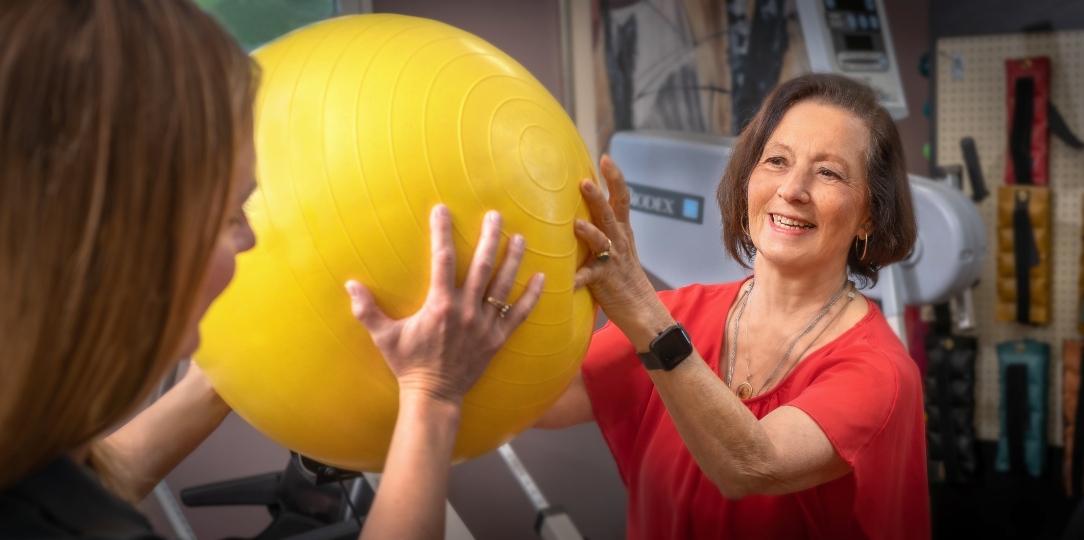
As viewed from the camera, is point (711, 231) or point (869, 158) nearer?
point (869, 158)

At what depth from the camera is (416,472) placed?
100 cm

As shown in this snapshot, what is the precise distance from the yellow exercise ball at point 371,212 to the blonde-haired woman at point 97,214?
6.8 inches

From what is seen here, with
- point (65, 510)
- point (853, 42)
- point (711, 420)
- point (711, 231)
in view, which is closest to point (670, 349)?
point (711, 420)

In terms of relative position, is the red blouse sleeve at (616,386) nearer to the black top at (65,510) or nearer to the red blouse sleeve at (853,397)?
the red blouse sleeve at (853,397)

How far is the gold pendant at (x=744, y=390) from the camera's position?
1.57 meters

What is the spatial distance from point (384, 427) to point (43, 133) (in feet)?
1.86

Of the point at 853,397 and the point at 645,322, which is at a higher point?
the point at 645,322

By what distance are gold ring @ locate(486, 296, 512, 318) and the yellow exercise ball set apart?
0.09 ft

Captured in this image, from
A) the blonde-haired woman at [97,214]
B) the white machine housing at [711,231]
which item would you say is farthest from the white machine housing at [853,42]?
the blonde-haired woman at [97,214]

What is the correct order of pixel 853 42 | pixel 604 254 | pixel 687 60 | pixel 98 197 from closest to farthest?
pixel 98 197
pixel 604 254
pixel 853 42
pixel 687 60

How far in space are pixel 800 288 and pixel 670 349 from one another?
1.36ft

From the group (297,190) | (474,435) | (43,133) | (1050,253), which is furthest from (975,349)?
(43,133)

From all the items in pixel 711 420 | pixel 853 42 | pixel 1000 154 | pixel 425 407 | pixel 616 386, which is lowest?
pixel 1000 154

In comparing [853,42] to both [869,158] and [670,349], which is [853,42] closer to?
[869,158]
